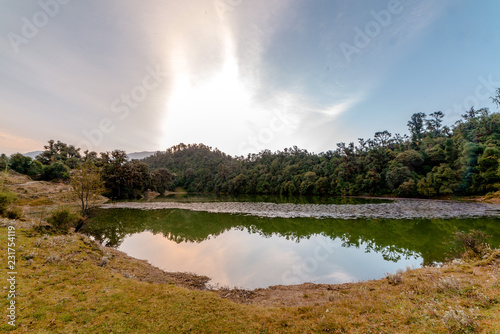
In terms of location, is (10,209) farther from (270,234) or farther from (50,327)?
(270,234)

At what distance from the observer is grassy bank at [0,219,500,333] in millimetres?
5145

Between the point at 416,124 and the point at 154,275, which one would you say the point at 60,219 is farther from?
the point at 416,124

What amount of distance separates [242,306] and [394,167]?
221 ft

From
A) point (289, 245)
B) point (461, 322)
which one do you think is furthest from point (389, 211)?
point (461, 322)

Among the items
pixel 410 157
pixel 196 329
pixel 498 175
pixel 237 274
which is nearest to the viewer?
pixel 196 329

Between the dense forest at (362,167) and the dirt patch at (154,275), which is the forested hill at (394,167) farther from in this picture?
the dirt patch at (154,275)

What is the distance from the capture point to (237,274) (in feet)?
40.0

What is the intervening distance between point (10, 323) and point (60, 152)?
10218cm

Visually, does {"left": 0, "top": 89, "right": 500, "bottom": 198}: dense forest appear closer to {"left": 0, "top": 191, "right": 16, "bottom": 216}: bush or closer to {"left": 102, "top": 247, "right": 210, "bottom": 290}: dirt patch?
{"left": 0, "top": 191, "right": 16, "bottom": 216}: bush

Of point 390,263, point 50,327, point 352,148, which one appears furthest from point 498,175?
point 50,327

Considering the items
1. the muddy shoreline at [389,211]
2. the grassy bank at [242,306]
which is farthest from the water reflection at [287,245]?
the grassy bank at [242,306]

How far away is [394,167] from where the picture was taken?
194 ft

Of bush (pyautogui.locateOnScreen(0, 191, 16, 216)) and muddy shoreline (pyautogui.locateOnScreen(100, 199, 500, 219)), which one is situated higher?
bush (pyautogui.locateOnScreen(0, 191, 16, 216))

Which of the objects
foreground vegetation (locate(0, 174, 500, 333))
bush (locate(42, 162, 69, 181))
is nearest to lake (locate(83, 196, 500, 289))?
foreground vegetation (locate(0, 174, 500, 333))
